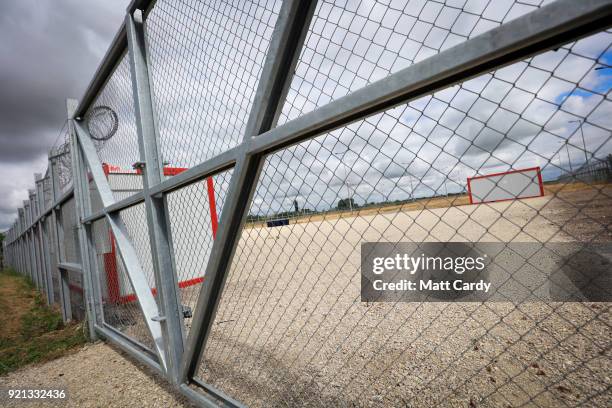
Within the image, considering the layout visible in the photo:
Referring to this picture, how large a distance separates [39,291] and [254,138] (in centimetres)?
1159

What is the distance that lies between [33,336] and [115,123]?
373cm

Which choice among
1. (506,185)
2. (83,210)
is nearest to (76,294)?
(83,210)

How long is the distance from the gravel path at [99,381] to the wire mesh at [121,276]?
439mm

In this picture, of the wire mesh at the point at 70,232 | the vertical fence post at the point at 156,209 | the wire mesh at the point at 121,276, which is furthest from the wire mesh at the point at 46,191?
the vertical fence post at the point at 156,209

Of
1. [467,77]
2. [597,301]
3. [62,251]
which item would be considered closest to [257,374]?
[467,77]

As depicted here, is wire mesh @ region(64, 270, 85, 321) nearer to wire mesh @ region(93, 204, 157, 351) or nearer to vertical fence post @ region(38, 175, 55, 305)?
wire mesh @ region(93, 204, 157, 351)

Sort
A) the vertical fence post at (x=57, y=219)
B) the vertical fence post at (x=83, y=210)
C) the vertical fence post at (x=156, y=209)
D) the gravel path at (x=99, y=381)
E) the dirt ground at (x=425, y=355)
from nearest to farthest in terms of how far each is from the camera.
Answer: the dirt ground at (x=425, y=355) → the vertical fence post at (x=156, y=209) → the gravel path at (x=99, y=381) → the vertical fence post at (x=83, y=210) → the vertical fence post at (x=57, y=219)

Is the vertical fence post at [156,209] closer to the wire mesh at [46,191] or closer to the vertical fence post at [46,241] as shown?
the wire mesh at [46,191]

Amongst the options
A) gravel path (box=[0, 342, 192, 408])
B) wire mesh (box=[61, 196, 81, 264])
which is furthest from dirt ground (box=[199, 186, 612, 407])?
wire mesh (box=[61, 196, 81, 264])

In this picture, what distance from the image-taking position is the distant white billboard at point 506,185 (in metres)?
1.33

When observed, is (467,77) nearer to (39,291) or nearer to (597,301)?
(597,301)

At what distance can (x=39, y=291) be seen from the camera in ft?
33.0

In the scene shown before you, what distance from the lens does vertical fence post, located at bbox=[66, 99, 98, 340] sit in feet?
15.3

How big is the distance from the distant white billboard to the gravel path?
258 centimetres
